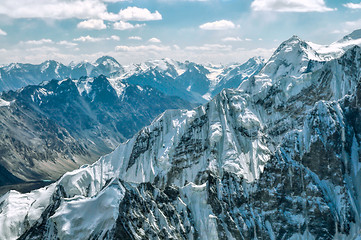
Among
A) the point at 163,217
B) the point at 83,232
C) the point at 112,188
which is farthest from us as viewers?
the point at 163,217

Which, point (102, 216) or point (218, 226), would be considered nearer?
point (102, 216)

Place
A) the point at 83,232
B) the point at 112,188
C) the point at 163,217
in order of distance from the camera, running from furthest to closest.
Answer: the point at 163,217, the point at 112,188, the point at 83,232

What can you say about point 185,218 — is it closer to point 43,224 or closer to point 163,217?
point 163,217

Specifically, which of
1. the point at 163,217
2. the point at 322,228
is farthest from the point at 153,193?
the point at 322,228

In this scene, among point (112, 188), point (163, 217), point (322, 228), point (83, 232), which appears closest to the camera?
point (83, 232)

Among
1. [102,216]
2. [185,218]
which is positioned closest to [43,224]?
[102,216]

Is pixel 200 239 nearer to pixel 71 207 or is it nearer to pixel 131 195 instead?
pixel 131 195

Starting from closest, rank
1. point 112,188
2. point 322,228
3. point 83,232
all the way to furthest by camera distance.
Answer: point 83,232
point 112,188
point 322,228

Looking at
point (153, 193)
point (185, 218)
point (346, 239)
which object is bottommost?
point (346, 239)

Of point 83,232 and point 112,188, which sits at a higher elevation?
point 112,188
